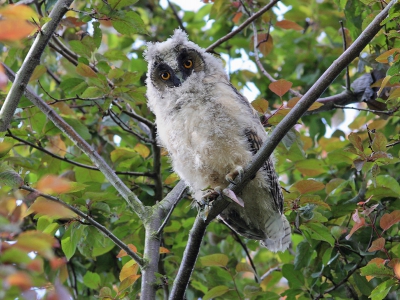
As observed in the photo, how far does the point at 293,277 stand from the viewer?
3.35 metres

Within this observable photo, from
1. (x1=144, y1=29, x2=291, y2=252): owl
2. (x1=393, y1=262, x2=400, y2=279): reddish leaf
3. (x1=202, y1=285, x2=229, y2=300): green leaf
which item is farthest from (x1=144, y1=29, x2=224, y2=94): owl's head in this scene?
(x1=393, y1=262, x2=400, y2=279): reddish leaf

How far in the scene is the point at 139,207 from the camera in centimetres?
305

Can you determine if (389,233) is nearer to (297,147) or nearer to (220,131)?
(297,147)

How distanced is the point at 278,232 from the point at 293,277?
0.98ft

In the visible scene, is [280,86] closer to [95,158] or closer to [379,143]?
[379,143]

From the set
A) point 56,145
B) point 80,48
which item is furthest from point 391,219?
point 56,145

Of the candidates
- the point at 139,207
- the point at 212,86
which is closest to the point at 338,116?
the point at 212,86

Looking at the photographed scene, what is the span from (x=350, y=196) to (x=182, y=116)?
1.36 meters

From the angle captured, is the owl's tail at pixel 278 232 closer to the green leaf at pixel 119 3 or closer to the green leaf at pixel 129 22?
the green leaf at pixel 129 22

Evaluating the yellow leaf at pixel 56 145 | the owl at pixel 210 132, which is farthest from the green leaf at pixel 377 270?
the yellow leaf at pixel 56 145

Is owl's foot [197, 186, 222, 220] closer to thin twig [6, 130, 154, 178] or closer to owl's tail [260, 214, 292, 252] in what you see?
owl's tail [260, 214, 292, 252]

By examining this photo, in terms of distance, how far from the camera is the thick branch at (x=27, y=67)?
8.20ft

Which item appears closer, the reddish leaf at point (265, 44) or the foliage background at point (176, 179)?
the foliage background at point (176, 179)

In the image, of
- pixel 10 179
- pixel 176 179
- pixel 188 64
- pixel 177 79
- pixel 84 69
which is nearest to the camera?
pixel 10 179
